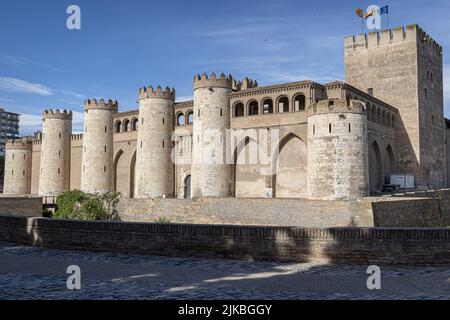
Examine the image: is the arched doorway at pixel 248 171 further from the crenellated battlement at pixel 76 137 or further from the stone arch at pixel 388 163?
the crenellated battlement at pixel 76 137

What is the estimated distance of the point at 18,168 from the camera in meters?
46.3

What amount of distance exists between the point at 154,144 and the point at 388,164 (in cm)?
1617

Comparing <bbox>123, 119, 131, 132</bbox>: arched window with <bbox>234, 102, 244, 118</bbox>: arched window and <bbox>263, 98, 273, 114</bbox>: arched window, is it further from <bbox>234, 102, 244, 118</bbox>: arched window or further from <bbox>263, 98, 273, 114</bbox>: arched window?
<bbox>263, 98, 273, 114</bbox>: arched window

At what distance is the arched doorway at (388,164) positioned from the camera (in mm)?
31094

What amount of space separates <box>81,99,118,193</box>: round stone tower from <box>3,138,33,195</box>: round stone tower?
14.1 m

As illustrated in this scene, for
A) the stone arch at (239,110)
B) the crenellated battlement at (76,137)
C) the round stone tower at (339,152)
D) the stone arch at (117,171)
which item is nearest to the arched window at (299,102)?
the stone arch at (239,110)

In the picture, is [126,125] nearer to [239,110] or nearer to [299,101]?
[239,110]

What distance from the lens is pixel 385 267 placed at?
8273 mm

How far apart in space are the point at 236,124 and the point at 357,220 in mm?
10844

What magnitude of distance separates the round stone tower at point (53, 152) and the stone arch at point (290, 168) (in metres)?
21.8

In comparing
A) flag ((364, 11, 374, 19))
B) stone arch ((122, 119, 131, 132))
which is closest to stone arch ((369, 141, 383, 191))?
flag ((364, 11, 374, 19))

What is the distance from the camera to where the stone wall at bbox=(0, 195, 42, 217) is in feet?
86.9

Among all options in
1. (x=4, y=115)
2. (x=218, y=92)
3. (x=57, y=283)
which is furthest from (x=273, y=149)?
(x=4, y=115)

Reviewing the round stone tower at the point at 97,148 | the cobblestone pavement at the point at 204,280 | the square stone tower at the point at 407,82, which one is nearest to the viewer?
the cobblestone pavement at the point at 204,280
